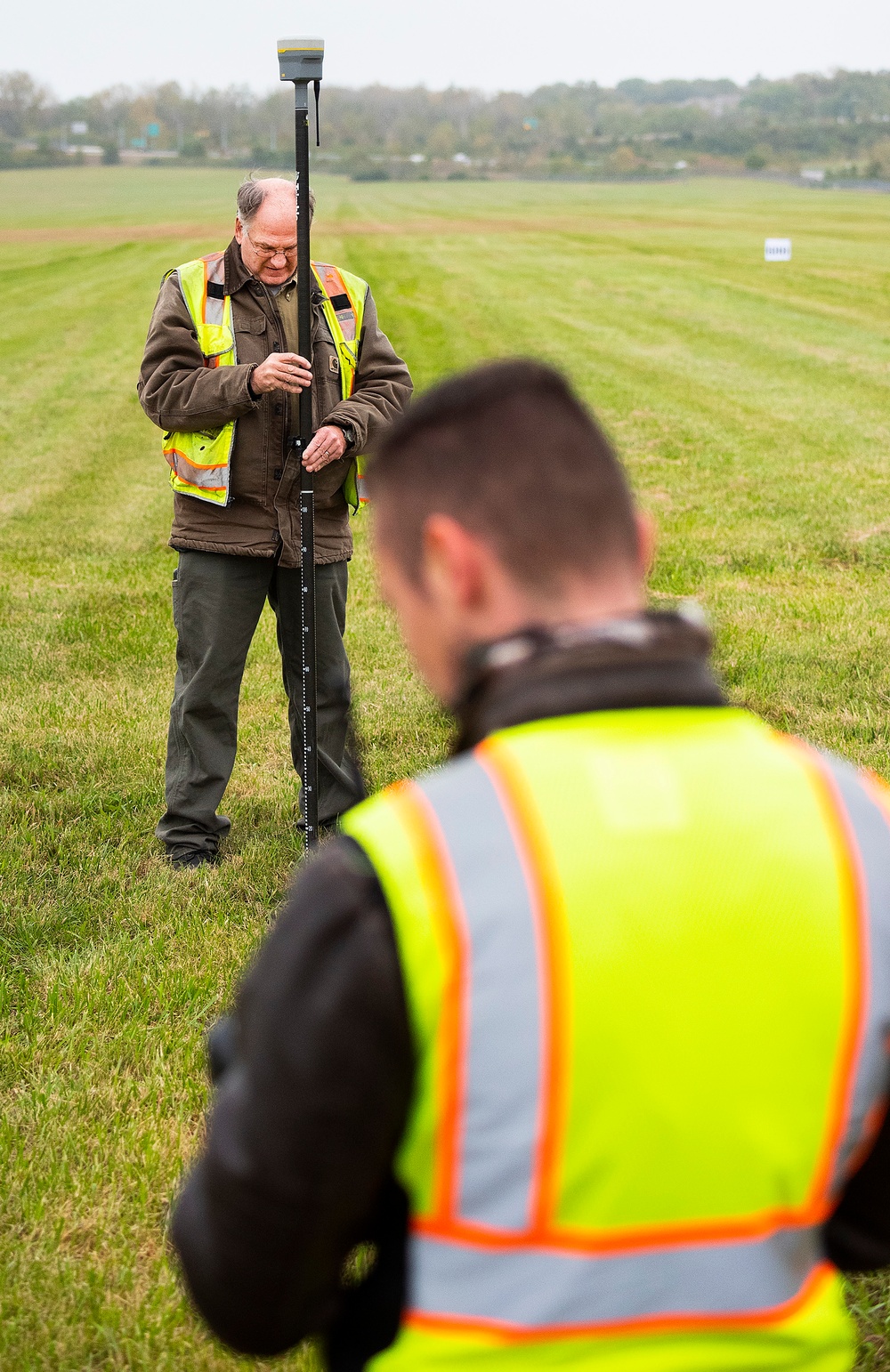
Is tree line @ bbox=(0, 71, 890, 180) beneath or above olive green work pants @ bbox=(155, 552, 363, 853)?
Result: above

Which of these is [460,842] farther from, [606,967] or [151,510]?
[151,510]

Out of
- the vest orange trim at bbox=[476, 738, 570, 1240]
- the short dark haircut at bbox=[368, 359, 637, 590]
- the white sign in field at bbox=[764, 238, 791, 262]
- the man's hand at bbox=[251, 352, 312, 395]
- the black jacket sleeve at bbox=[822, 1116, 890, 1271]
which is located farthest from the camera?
the white sign in field at bbox=[764, 238, 791, 262]

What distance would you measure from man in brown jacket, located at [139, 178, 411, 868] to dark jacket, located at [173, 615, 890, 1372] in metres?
3.21

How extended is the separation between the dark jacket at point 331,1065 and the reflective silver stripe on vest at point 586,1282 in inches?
3.8

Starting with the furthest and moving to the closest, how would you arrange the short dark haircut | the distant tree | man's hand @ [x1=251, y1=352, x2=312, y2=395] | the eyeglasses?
the distant tree
the eyeglasses
man's hand @ [x1=251, y1=352, x2=312, y2=395]
the short dark haircut

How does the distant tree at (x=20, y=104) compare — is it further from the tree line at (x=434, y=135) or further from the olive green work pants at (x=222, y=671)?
the olive green work pants at (x=222, y=671)

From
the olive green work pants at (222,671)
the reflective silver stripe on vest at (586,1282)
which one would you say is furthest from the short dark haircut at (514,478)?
the olive green work pants at (222,671)

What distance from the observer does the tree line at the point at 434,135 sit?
132 meters

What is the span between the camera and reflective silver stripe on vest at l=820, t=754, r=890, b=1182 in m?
1.18

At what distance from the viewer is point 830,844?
1177 millimetres

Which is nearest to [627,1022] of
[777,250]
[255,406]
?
[255,406]

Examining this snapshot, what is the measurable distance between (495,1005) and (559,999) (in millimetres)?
56

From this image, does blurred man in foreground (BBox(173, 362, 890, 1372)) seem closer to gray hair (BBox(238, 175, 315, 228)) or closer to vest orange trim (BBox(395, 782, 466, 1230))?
vest orange trim (BBox(395, 782, 466, 1230))

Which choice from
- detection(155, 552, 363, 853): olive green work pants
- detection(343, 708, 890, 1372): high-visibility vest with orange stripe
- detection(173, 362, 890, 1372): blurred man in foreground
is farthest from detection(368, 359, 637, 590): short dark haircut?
detection(155, 552, 363, 853): olive green work pants
